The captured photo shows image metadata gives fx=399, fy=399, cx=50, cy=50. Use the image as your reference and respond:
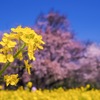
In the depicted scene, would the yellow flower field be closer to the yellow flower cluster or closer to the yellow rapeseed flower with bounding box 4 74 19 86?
the yellow rapeseed flower with bounding box 4 74 19 86

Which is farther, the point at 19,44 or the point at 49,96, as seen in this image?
the point at 49,96

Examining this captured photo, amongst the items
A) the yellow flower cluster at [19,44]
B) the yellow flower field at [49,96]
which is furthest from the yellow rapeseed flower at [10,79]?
the yellow flower field at [49,96]

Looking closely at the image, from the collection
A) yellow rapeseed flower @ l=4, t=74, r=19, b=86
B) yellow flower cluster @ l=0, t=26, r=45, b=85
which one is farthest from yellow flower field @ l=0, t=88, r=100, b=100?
yellow flower cluster @ l=0, t=26, r=45, b=85

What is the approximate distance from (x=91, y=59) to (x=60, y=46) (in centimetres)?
331

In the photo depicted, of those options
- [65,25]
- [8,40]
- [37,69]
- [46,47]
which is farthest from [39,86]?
[8,40]

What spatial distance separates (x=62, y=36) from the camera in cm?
2853

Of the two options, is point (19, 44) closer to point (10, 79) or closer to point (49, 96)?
point (10, 79)

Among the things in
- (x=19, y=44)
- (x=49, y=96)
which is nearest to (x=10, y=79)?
(x=19, y=44)

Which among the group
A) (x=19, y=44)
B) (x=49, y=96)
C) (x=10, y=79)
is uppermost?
(x=49, y=96)

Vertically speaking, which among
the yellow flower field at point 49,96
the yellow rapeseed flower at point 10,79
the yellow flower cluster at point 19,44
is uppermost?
the yellow flower field at point 49,96

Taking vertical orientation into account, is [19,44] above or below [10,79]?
above

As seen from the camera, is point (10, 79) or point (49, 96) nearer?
point (10, 79)

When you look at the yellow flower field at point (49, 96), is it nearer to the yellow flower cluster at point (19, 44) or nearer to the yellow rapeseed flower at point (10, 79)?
the yellow rapeseed flower at point (10, 79)

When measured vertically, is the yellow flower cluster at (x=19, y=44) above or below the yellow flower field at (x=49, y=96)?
below
